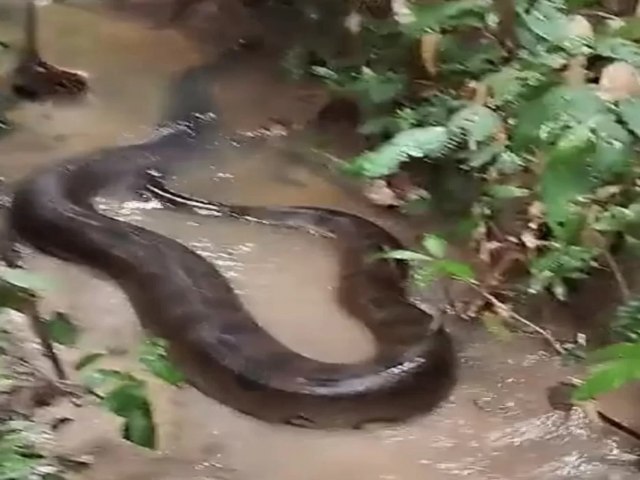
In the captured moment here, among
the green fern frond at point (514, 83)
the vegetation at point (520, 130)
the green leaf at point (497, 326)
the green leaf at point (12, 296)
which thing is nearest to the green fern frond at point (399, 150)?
the vegetation at point (520, 130)

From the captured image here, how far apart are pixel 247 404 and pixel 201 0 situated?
2294 mm

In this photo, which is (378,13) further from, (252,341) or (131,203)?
(252,341)

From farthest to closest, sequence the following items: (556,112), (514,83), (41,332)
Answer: (41,332)
(514,83)
(556,112)

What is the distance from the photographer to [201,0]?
396 centimetres

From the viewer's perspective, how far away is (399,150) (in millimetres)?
1591

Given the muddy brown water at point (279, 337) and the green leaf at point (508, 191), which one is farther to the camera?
the green leaf at point (508, 191)

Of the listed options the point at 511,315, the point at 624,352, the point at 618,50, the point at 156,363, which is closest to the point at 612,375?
the point at 624,352

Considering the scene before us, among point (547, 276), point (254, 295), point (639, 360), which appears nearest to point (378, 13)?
point (254, 295)

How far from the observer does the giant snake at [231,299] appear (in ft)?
6.43

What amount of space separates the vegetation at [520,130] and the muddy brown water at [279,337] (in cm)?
15

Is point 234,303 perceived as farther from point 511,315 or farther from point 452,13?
point 452,13

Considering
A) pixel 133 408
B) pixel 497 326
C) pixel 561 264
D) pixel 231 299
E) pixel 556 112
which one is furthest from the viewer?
pixel 231 299

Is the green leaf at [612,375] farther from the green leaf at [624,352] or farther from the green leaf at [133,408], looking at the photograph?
the green leaf at [133,408]

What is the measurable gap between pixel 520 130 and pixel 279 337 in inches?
37.7
